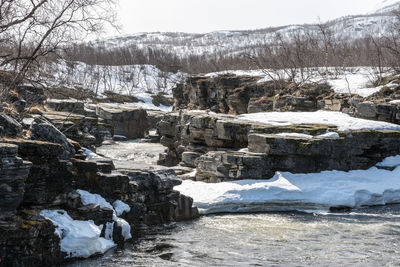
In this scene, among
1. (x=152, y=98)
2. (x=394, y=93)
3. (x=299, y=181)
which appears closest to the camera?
(x=299, y=181)

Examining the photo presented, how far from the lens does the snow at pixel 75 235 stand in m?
12.0

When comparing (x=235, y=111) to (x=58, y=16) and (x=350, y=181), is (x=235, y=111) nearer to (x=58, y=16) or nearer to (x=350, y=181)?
(x=350, y=181)

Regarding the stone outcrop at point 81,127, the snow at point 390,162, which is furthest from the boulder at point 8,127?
the snow at point 390,162

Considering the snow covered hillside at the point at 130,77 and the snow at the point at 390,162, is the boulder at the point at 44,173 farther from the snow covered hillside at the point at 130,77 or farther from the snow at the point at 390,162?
the snow covered hillside at the point at 130,77

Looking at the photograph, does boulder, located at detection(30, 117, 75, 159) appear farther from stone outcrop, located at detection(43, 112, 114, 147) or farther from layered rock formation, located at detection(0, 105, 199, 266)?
stone outcrop, located at detection(43, 112, 114, 147)

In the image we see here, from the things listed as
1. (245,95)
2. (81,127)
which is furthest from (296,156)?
(245,95)

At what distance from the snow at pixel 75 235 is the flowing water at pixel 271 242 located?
1.07 ft

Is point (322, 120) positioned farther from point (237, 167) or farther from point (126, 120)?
point (126, 120)

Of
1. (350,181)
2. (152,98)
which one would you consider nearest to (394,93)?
(350,181)

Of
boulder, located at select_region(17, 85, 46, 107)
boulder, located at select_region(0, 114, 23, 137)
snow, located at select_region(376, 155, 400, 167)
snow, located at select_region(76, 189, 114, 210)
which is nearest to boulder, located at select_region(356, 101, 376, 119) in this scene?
snow, located at select_region(376, 155, 400, 167)

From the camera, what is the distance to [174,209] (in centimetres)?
1773

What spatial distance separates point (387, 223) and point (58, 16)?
47.6 feet

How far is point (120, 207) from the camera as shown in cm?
1505

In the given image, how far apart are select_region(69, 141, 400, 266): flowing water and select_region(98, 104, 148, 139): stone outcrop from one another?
31574 mm
